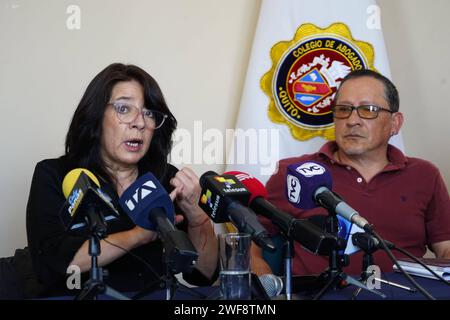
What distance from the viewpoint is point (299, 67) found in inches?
110

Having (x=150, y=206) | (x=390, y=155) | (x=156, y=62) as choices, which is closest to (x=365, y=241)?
(x=150, y=206)

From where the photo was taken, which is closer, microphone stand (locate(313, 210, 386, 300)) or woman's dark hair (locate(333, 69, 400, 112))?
microphone stand (locate(313, 210, 386, 300))

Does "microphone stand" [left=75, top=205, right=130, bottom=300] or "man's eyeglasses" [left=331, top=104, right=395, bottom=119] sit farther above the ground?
"man's eyeglasses" [left=331, top=104, right=395, bottom=119]

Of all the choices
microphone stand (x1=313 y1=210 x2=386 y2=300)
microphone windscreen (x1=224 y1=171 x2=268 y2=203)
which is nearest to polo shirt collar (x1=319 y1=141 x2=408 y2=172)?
microphone stand (x1=313 y1=210 x2=386 y2=300)

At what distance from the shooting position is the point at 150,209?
1272 millimetres

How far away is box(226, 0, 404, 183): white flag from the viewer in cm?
276

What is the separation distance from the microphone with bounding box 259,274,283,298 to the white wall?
146cm

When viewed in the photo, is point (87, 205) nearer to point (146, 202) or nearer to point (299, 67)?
point (146, 202)

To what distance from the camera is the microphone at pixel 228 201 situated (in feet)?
3.78

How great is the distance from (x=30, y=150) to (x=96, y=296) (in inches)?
66.5

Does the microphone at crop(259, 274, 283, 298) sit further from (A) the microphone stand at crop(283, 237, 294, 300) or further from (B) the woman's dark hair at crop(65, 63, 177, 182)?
(B) the woman's dark hair at crop(65, 63, 177, 182)

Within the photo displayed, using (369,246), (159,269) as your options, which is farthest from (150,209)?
(159,269)

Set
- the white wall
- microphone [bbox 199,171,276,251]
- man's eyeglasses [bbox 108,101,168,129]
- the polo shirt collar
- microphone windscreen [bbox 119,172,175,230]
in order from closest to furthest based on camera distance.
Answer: microphone [bbox 199,171,276,251] → microphone windscreen [bbox 119,172,175,230] → man's eyeglasses [bbox 108,101,168,129] → the polo shirt collar → the white wall

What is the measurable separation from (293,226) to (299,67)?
167 cm
